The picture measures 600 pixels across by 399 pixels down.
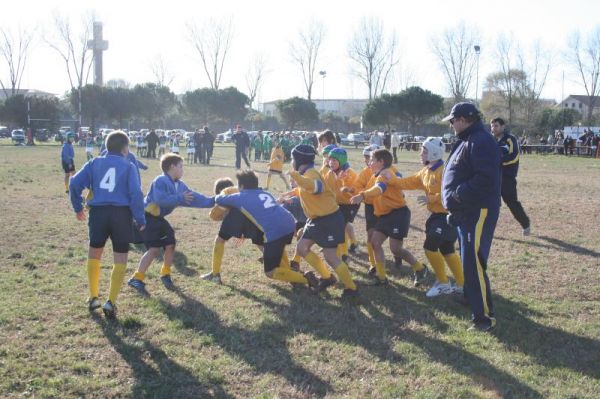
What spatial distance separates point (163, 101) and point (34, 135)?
52.2 ft

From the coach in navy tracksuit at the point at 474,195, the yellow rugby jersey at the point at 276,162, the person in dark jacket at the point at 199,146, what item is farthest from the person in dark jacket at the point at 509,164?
the person in dark jacket at the point at 199,146

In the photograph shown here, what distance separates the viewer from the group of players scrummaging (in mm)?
5395

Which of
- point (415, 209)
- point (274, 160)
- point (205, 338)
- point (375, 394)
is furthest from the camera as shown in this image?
point (274, 160)

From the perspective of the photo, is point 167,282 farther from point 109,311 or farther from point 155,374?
point 155,374

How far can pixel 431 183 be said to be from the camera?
6.52m

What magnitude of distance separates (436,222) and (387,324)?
4.81ft

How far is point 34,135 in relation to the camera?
57.2 meters

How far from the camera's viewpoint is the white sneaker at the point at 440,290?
654 centimetres

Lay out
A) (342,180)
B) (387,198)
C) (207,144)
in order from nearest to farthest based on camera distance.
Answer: (387,198)
(342,180)
(207,144)

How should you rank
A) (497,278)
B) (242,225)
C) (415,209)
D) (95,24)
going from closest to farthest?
(242,225)
(497,278)
(415,209)
(95,24)

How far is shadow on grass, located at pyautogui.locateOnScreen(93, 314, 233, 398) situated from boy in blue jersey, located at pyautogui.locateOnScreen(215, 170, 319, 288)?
6.03 ft

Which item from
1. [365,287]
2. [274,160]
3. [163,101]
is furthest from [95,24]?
[365,287]

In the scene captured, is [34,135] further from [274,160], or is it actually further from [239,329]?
[239,329]

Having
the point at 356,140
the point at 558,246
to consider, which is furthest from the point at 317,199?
the point at 356,140
